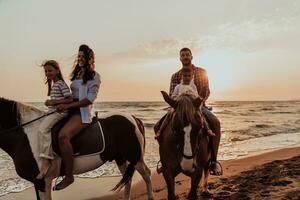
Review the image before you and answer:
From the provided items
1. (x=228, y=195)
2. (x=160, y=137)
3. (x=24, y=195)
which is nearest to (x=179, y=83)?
(x=160, y=137)

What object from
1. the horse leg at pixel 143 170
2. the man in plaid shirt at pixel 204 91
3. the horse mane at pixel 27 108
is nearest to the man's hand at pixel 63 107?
the horse mane at pixel 27 108

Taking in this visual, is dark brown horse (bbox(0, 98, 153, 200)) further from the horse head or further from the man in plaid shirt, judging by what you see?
the horse head

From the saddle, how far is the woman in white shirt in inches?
4.3

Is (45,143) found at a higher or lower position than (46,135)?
lower

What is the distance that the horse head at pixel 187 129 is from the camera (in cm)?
512

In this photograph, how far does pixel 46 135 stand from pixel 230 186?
3644 millimetres

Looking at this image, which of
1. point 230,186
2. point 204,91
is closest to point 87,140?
point 204,91

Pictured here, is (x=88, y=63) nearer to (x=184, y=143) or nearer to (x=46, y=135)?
(x=46, y=135)

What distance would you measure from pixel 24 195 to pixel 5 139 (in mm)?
3078

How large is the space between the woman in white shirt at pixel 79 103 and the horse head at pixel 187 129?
1246 mm

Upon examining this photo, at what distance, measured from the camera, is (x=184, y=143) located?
16.9ft

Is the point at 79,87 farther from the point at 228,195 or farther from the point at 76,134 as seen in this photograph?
the point at 228,195

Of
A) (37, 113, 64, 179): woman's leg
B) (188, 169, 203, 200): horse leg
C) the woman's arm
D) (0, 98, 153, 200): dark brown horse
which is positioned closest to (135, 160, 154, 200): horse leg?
(0, 98, 153, 200): dark brown horse

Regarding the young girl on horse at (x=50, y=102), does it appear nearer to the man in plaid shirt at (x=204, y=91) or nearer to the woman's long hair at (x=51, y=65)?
the woman's long hair at (x=51, y=65)
